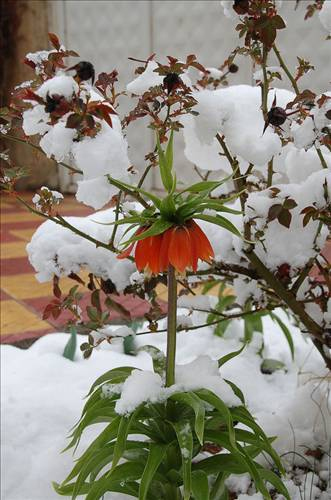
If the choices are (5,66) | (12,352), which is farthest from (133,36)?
(12,352)

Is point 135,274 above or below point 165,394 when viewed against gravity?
above

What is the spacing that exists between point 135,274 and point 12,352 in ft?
3.55

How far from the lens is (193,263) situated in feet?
2.66

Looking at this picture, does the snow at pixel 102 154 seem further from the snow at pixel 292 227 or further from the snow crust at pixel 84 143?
the snow at pixel 292 227

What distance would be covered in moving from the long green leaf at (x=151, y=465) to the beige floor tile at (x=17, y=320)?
1.51 metres

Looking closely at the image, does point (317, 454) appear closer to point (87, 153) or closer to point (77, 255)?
point (77, 255)

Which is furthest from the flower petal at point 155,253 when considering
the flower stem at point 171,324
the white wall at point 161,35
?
the white wall at point 161,35

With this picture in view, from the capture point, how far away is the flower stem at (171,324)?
91 cm

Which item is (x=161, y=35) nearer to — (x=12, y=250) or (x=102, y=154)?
(x=12, y=250)

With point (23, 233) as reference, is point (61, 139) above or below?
above

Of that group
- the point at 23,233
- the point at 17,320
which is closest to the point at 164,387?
the point at 17,320

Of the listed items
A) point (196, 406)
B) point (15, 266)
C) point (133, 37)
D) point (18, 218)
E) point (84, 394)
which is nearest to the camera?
point (196, 406)

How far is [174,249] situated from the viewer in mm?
780

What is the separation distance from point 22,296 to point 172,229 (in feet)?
7.24
